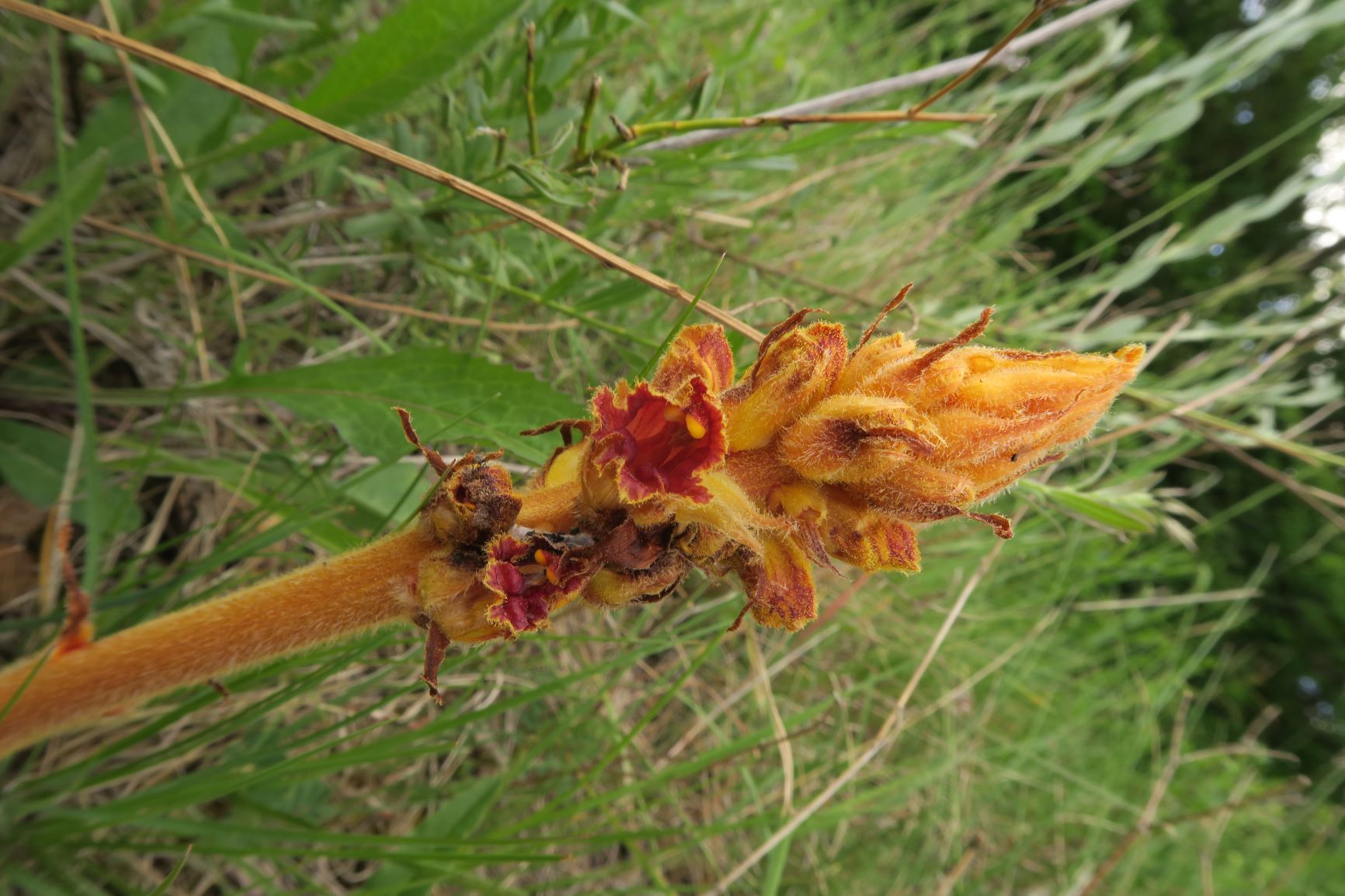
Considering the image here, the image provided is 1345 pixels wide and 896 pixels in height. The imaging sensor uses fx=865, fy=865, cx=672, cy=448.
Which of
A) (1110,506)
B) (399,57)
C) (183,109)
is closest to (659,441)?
(399,57)

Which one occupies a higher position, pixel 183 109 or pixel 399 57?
pixel 399 57

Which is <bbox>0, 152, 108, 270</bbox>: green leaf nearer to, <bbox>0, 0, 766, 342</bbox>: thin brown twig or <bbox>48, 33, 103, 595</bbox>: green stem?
<bbox>48, 33, 103, 595</bbox>: green stem

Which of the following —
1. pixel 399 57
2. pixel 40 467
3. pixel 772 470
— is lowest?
pixel 40 467

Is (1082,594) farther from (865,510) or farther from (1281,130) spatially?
(1281,130)

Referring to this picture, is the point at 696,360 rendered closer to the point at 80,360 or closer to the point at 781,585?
the point at 781,585

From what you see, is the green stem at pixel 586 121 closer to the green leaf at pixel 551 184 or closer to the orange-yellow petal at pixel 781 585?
the green leaf at pixel 551 184

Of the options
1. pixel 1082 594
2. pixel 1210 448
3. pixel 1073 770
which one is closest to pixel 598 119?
pixel 1210 448

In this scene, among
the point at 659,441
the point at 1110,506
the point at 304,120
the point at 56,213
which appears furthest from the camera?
the point at 1110,506
